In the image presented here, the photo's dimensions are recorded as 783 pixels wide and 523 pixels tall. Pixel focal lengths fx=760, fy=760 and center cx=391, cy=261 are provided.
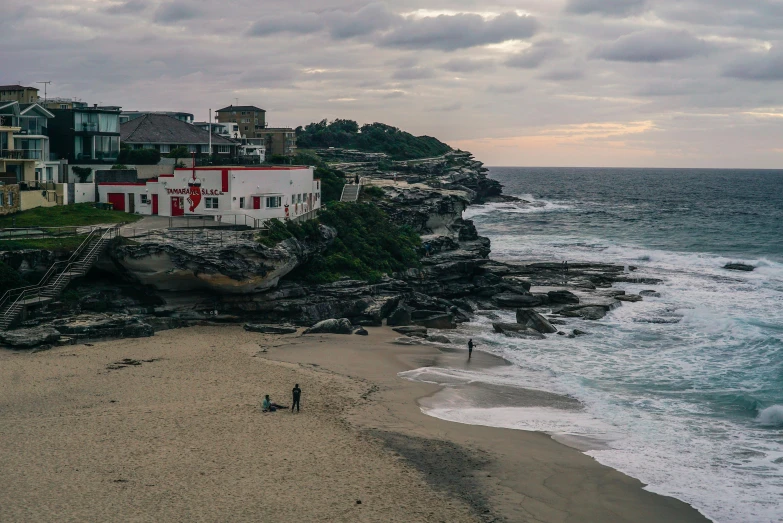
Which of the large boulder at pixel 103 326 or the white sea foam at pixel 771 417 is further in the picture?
the large boulder at pixel 103 326

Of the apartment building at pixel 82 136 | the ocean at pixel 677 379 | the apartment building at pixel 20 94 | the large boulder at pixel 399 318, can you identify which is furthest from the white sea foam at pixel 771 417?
the apartment building at pixel 20 94

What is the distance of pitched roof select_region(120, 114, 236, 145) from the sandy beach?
3826 centimetres

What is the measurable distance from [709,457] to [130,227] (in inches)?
1305

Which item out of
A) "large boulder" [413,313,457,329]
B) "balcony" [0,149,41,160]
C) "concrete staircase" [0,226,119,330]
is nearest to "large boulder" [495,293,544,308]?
"large boulder" [413,313,457,329]

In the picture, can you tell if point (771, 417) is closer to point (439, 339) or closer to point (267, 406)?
point (439, 339)

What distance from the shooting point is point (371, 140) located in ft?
411

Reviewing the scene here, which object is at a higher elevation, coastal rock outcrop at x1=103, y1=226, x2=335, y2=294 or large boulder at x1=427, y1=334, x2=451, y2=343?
coastal rock outcrop at x1=103, y1=226, x2=335, y2=294

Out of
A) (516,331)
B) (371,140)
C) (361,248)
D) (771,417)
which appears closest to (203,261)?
(361,248)

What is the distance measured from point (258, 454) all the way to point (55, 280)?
64.9 ft

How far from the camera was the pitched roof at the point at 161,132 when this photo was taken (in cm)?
6888

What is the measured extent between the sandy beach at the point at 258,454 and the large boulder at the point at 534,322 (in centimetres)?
1285

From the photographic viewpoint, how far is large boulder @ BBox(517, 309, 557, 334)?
44825 millimetres

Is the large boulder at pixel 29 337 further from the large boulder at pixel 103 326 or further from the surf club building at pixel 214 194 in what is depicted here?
the surf club building at pixel 214 194

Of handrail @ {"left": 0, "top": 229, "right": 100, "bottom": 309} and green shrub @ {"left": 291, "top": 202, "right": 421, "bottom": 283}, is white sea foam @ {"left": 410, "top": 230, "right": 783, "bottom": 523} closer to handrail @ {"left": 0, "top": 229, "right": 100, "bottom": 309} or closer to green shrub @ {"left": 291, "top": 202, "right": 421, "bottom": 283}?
green shrub @ {"left": 291, "top": 202, "right": 421, "bottom": 283}
